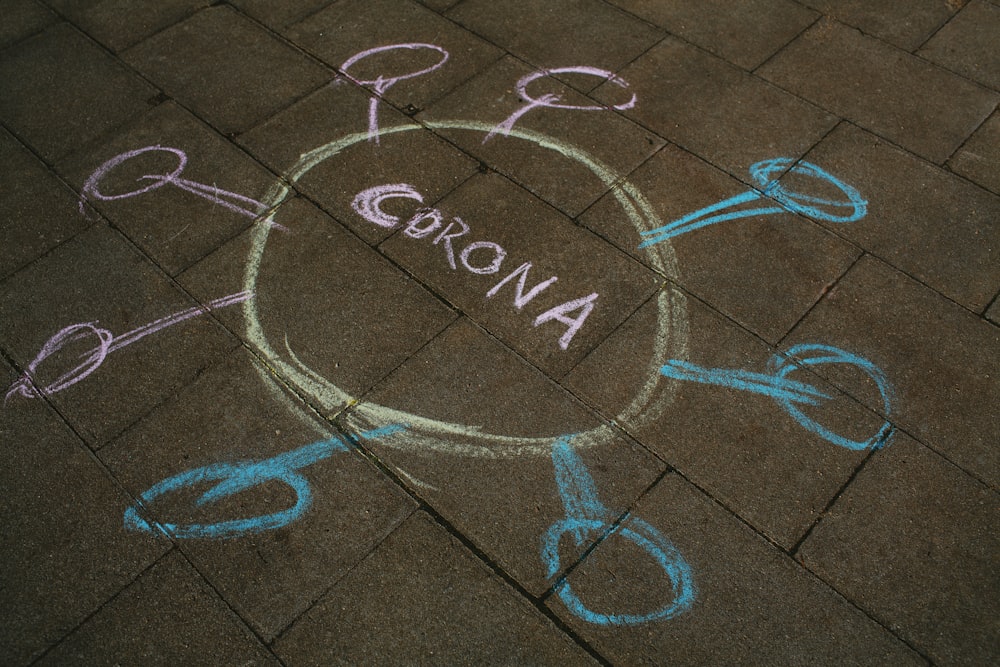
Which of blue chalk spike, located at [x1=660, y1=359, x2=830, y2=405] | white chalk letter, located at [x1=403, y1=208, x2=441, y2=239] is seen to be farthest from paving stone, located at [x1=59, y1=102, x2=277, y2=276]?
blue chalk spike, located at [x1=660, y1=359, x2=830, y2=405]

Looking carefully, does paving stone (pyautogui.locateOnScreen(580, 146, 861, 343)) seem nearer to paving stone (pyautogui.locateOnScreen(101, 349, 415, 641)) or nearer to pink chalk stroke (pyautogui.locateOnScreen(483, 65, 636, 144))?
pink chalk stroke (pyautogui.locateOnScreen(483, 65, 636, 144))

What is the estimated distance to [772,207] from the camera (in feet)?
16.0

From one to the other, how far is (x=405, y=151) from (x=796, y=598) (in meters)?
3.56

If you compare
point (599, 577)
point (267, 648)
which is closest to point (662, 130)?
point (599, 577)

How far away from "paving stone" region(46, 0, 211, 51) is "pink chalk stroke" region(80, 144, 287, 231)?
1.43m

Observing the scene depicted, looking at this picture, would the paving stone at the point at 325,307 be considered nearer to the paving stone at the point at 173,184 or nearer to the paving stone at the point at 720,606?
the paving stone at the point at 173,184

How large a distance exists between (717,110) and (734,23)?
3.76ft

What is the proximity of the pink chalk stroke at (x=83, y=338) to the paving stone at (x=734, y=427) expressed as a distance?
7.08 ft

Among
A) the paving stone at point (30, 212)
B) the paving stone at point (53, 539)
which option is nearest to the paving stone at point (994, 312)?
the paving stone at point (53, 539)

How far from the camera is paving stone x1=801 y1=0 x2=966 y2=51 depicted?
6023 mm

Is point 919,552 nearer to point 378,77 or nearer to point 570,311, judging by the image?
point 570,311

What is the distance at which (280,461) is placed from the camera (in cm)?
386

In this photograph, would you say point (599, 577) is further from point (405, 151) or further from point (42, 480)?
point (405, 151)

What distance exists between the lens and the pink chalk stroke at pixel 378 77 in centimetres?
538
